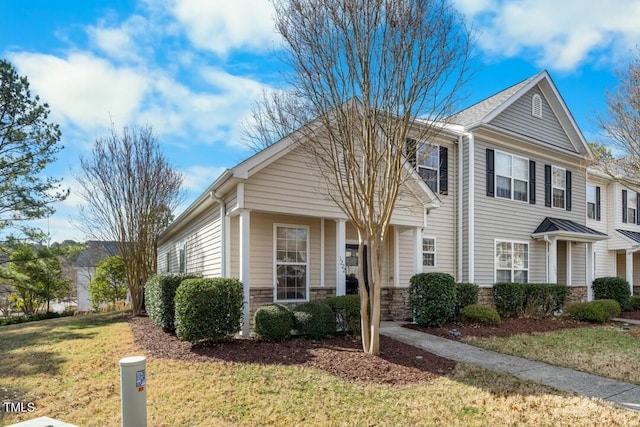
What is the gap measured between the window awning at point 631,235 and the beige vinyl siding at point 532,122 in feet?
17.9

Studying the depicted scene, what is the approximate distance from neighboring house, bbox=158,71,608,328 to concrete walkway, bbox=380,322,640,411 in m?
2.40

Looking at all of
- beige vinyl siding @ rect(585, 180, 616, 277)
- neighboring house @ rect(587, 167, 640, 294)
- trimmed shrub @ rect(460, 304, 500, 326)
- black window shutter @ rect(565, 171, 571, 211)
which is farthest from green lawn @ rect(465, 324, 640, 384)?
beige vinyl siding @ rect(585, 180, 616, 277)

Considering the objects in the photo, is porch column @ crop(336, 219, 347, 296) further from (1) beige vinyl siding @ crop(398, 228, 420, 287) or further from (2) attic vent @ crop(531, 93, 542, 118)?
(2) attic vent @ crop(531, 93, 542, 118)

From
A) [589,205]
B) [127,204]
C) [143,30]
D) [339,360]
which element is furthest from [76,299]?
[589,205]

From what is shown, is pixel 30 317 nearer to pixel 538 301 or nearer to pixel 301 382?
pixel 301 382

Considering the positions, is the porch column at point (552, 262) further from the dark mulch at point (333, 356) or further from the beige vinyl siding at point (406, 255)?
the dark mulch at point (333, 356)

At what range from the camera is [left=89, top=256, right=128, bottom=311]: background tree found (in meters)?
21.6

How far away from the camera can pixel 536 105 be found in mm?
16078

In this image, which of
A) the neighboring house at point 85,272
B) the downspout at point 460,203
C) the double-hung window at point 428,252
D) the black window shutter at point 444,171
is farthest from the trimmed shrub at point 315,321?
the neighboring house at point 85,272

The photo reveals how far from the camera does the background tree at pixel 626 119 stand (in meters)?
12.2

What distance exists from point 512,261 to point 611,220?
879cm

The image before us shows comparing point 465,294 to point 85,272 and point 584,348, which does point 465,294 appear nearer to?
point 584,348

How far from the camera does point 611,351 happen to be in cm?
852

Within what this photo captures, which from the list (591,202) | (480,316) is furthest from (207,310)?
(591,202)
